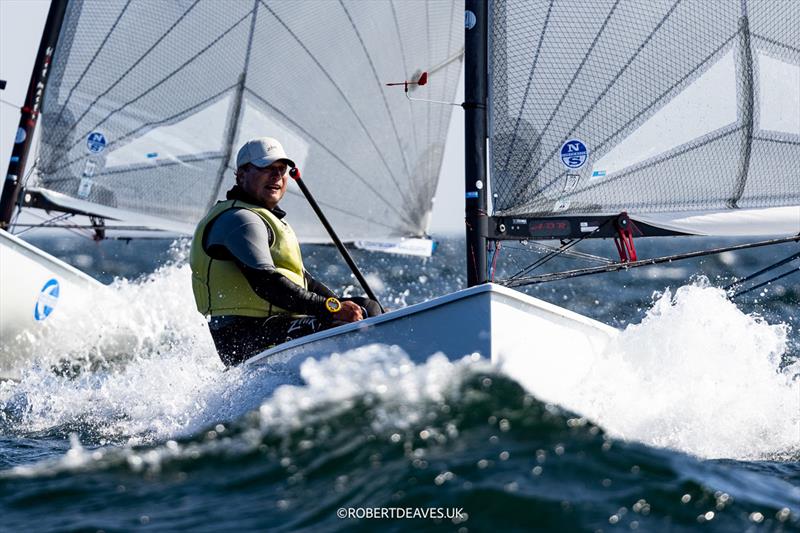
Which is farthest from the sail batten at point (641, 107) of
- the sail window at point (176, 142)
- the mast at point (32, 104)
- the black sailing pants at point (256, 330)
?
the mast at point (32, 104)

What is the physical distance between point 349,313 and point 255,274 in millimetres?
365

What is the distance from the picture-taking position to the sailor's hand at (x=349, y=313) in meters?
3.57

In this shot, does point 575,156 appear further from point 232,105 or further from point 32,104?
point 32,104

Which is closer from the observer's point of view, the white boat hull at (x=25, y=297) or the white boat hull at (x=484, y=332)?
the white boat hull at (x=484, y=332)

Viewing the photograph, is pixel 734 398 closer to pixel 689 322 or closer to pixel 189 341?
pixel 689 322

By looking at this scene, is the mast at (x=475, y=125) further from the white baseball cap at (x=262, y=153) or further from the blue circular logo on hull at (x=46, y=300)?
the blue circular logo on hull at (x=46, y=300)

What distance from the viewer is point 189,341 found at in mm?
6465

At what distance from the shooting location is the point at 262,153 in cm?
381

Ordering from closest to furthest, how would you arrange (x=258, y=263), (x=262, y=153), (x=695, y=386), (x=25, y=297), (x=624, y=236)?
(x=695, y=386) < (x=258, y=263) < (x=262, y=153) < (x=624, y=236) < (x=25, y=297)

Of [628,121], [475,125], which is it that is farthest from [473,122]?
[628,121]

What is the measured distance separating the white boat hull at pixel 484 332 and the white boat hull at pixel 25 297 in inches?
131

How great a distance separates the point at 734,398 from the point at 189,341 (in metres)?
4.04

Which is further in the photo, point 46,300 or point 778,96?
point 46,300

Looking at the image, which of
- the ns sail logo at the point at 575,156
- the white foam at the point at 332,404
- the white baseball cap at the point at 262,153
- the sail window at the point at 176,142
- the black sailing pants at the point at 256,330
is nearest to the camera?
the white foam at the point at 332,404
